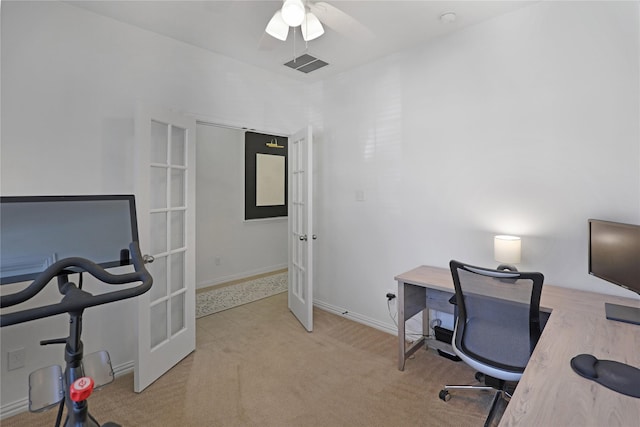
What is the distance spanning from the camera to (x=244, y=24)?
2.47 meters

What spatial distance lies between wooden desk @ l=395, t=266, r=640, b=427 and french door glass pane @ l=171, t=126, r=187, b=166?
103 inches

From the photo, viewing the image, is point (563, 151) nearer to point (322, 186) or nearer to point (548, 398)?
point (548, 398)

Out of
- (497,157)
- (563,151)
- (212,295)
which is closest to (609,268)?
(563,151)

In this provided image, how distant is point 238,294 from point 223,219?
116 centimetres

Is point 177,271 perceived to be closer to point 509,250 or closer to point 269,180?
point 509,250

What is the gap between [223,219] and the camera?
4.72 metres

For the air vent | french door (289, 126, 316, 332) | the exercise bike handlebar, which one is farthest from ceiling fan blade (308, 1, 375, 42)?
the exercise bike handlebar

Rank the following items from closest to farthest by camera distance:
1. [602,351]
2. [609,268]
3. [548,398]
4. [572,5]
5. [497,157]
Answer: [548,398], [602,351], [609,268], [572,5], [497,157]

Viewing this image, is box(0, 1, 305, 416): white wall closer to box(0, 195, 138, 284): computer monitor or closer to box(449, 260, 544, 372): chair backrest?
box(0, 195, 138, 284): computer monitor

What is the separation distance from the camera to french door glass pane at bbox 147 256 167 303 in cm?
246

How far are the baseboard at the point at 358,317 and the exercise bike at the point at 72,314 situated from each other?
8.31 feet

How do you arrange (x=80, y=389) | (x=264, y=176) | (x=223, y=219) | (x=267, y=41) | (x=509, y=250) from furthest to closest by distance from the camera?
(x=264, y=176)
(x=223, y=219)
(x=509, y=250)
(x=267, y=41)
(x=80, y=389)

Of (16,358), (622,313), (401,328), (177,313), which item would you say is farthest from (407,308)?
(16,358)

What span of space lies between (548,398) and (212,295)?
381 centimetres
